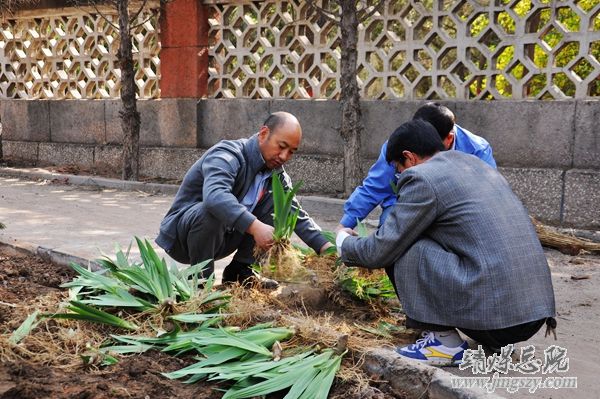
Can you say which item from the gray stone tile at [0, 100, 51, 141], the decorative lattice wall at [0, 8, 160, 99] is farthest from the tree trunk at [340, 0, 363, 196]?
the gray stone tile at [0, 100, 51, 141]

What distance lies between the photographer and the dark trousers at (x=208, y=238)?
184 inches

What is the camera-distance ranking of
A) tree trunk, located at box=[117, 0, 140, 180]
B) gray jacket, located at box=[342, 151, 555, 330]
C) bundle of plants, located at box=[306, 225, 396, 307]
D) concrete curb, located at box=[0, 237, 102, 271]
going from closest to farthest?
gray jacket, located at box=[342, 151, 555, 330] → bundle of plants, located at box=[306, 225, 396, 307] → concrete curb, located at box=[0, 237, 102, 271] → tree trunk, located at box=[117, 0, 140, 180]

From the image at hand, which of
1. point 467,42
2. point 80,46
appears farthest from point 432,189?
point 80,46

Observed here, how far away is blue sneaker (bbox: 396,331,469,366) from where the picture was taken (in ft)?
11.9

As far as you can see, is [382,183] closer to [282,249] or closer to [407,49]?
[282,249]

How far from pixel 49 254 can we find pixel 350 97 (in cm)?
452

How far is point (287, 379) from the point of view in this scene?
3119mm

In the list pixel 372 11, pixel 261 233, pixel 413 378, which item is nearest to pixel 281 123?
pixel 261 233

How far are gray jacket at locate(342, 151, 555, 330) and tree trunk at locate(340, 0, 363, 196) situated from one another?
5.38m

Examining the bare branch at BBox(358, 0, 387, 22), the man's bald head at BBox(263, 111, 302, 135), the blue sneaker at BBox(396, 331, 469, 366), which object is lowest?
the blue sneaker at BBox(396, 331, 469, 366)

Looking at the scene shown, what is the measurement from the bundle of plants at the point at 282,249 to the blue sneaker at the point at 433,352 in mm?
997

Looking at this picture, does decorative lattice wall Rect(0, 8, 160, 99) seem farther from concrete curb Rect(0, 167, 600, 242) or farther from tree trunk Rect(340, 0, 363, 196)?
tree trunk Rect(340, 0, 363, 196)

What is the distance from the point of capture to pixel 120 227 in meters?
7.73

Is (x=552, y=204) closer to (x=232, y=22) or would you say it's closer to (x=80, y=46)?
(x=232, y=22)
